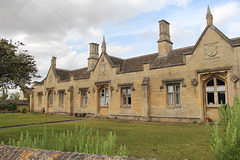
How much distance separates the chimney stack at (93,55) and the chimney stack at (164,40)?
1336 cm

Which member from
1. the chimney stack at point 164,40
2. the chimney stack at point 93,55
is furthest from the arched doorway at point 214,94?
the chimney stack at point 93,55

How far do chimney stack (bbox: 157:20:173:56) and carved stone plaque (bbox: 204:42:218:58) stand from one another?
5.96m

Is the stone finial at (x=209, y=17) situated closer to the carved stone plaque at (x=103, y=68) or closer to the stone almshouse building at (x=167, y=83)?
the stone almshouse building at (x=167, y=83)

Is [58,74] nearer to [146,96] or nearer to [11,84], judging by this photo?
[146,96]

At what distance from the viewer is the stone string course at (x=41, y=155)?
2.84 meters

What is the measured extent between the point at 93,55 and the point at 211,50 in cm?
2064

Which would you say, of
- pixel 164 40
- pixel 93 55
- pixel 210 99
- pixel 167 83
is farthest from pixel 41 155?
pixel 93 55

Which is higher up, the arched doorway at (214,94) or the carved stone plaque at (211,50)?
the carved stone plaque at (211,50)

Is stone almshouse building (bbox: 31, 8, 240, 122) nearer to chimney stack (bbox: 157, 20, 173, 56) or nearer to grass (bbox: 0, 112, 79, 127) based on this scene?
chimney stack (bbox: 157, 20, 173, 56)

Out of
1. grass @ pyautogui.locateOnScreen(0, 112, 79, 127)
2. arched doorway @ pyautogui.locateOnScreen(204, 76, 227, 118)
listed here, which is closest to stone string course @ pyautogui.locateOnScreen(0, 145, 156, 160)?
grass @ pyautogui.locateOnScreen(0, 112, 79, 127)

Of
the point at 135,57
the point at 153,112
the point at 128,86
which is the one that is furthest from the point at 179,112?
the point at 135,57

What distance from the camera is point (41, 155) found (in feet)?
10.5

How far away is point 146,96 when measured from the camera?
20.4 meters

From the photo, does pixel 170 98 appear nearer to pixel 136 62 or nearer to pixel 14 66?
pixel 136 62
